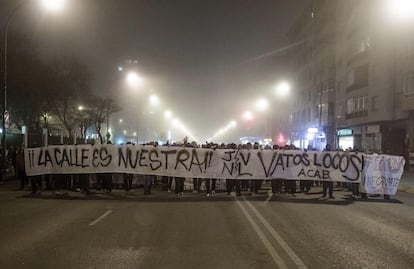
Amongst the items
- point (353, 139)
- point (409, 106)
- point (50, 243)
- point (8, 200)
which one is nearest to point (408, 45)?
point (409, 106)

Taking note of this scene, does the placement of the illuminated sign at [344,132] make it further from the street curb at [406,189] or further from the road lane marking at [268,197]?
the road lane marking at [268,197]

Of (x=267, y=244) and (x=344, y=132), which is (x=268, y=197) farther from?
(x=344, y=132)

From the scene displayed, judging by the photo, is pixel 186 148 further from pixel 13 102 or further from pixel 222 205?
pixel 13 102

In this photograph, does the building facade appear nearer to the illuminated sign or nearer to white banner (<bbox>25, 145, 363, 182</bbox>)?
the illuminated sign

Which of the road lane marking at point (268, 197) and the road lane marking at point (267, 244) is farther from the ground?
the road lane marking at point (267, 244)

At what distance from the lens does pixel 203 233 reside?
1049cm

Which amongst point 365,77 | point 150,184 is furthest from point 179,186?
point 365,77

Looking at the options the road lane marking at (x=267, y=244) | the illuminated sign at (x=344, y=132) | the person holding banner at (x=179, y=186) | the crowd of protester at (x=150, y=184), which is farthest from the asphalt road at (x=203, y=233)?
the illuminated sign at (x=344, y=132)

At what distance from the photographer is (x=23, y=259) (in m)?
8.03

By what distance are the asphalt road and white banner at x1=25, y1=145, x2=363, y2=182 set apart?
2.23m

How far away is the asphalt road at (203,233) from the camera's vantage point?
8055 mm

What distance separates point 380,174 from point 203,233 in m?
10.7

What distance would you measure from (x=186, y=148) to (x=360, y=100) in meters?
36.9

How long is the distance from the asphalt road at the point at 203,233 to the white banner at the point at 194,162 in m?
2.23
